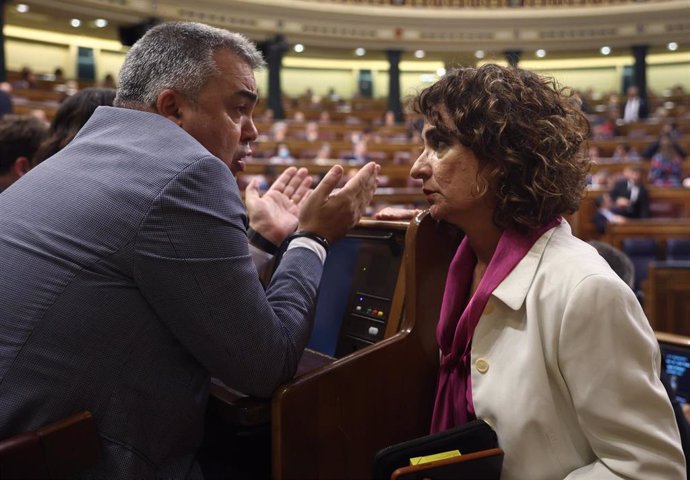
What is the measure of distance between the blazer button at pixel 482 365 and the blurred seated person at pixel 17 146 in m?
1.43

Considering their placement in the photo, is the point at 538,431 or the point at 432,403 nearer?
the point at 538,431

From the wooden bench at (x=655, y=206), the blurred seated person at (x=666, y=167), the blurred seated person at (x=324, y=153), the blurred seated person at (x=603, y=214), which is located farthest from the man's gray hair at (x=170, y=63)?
the blurred seated person at (x=666, y=167)

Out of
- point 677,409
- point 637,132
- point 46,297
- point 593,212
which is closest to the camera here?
point 46,297

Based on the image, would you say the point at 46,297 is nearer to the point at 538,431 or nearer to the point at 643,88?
the point at 538,431

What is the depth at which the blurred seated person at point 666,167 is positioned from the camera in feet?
19.5

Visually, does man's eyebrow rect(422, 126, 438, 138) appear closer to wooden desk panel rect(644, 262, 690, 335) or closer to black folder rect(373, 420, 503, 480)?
black folder rect(373, 420, 503, 480)

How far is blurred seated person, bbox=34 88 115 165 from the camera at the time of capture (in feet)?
4.62

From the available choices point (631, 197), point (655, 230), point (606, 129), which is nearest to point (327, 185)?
point (655, 230)

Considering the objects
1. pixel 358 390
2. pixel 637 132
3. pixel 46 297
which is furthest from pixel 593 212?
pixel 46 297

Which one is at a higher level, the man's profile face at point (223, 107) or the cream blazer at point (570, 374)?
the man's profile face at point (223, 107)

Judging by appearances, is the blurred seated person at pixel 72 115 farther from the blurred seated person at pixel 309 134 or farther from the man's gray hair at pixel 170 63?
the blurred seated person at pixel 309 134

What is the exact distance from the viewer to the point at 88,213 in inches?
30.6

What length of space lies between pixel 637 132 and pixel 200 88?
330 inches

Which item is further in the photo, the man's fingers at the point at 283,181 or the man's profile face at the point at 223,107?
the man's fingers at the point at 283,181
